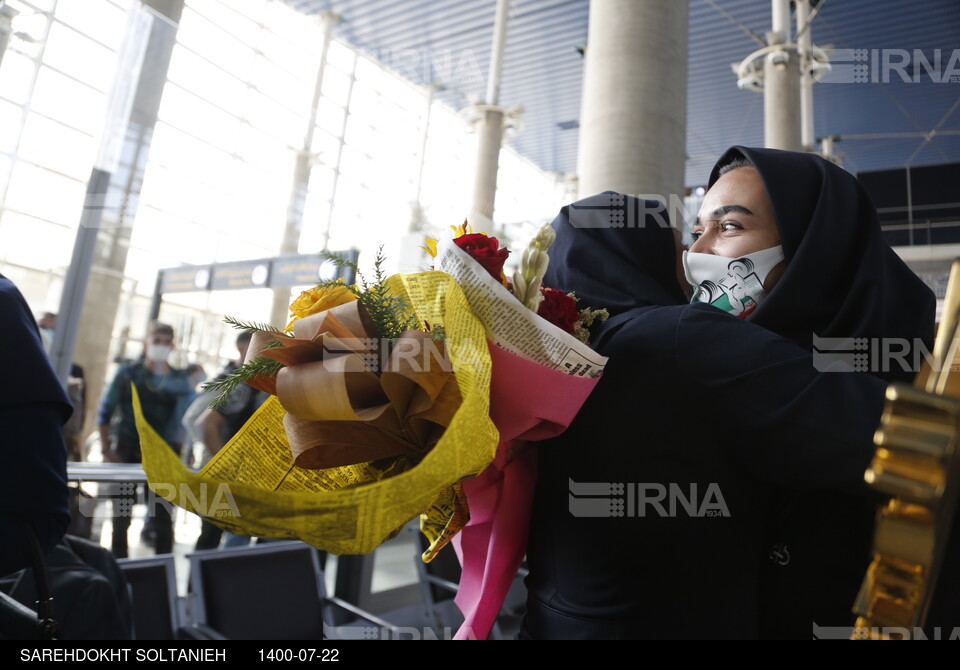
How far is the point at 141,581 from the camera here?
108 inches

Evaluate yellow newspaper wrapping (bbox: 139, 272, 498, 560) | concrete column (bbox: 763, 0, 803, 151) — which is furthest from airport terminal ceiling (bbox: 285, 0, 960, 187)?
yellow newspaper wrapping (bbox: 139, 272, 498, 560)

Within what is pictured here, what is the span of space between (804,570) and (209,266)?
735 centimetres

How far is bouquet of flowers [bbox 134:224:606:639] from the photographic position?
73 centimetres

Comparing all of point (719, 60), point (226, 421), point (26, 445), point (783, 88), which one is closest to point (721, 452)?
point (26, 445)

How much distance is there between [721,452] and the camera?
102cm

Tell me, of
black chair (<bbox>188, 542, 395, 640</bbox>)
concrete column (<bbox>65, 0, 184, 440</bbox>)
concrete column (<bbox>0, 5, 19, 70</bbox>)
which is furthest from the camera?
concrete column (<bbox>65, 0, 184, 440</bbox>)

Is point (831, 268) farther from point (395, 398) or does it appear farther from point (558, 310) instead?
point (395, 398)

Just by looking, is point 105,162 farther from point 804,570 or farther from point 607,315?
point 804,570

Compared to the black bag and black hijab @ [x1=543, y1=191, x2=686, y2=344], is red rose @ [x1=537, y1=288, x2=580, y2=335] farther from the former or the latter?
the black bag

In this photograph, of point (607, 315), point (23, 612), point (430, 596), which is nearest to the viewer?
point (607, 315)

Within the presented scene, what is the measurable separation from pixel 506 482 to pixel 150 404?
16.1ft

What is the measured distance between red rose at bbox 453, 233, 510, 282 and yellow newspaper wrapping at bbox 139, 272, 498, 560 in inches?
2.3

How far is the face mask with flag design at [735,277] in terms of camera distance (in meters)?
1.24

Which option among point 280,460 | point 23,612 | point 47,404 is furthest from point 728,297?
point 23,612
